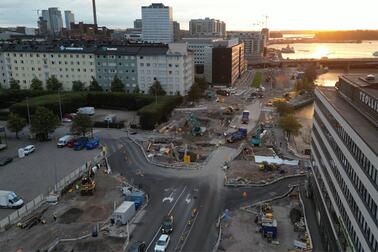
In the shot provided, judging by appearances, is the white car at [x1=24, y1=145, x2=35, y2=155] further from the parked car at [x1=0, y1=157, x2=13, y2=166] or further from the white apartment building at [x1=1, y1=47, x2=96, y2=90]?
the white apartment building at [x1=1, y1=47, x2=96, y2=90]

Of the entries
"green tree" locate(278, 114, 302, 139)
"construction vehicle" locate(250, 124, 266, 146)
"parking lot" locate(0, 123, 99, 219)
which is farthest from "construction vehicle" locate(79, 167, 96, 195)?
"green tree" locate(278, 114, 302, 139)

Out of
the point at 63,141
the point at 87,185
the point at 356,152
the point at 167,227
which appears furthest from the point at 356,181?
the point at 63,141

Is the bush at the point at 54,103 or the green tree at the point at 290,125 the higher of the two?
the bush at the point at 54,103

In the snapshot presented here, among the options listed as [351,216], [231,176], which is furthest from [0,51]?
[351,216]

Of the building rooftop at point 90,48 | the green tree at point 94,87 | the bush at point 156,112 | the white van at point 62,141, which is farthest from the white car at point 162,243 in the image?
the green tree at point 94,87

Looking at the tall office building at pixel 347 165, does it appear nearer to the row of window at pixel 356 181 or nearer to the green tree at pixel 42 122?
the row of window at pixel 356 181

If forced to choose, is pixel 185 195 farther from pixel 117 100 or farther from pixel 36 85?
pixel 36 85
